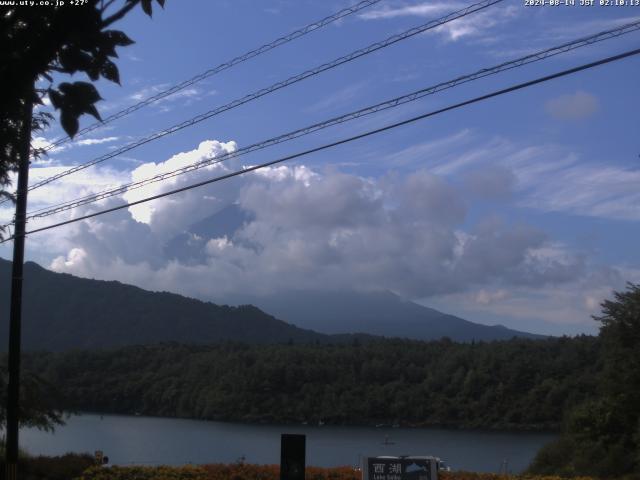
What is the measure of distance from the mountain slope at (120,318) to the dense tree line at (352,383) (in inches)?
1041

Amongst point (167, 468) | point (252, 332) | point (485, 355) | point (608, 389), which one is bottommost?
point (167, 468)

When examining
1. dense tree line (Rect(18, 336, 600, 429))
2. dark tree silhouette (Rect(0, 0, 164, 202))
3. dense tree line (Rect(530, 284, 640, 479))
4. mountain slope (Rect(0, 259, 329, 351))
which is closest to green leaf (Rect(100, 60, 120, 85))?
dark tree silhouette (Rect(0, 0, 164, 202))

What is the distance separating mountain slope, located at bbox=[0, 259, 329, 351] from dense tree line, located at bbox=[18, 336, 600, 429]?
26.5 m

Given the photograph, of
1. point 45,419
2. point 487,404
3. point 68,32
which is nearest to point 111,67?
point 68,32

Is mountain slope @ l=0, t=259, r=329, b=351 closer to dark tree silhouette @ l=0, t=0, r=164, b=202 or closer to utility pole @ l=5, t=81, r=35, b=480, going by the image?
utility pole @ l=5, t=81, r=35, b=480

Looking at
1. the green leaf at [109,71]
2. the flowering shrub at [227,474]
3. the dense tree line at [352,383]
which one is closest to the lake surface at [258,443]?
the dense tree line at [352,383]

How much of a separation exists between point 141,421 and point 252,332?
60.3 meters

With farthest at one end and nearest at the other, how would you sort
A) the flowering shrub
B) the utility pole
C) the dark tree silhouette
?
the flowering shrub < the utility pole < the dark tree silhouette

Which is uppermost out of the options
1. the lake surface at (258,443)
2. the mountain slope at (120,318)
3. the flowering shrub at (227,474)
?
the mountain slope at (120,318)

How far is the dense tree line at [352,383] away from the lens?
44.5 metres

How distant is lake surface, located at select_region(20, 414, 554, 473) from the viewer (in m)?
29.5

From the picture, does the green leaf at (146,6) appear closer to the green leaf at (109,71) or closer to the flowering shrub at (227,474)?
the green leaf at (109,71)

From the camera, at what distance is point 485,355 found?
167ft

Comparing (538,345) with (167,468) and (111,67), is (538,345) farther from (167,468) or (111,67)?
(111,67)
